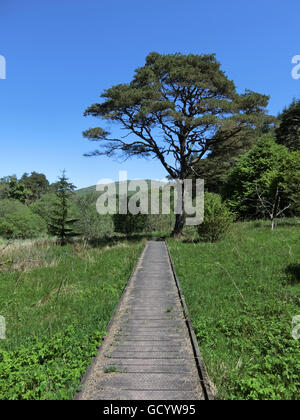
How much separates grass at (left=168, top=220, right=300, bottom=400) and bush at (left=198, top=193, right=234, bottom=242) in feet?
10.5

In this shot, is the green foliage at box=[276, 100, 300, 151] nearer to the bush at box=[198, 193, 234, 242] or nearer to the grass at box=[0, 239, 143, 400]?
the bush at box=[198, 193, 234, 242]

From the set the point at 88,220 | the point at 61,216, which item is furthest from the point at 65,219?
the point at 88,220

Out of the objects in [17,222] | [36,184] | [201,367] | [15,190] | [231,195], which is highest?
[36,184]

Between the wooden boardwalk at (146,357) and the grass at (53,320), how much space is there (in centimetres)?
29

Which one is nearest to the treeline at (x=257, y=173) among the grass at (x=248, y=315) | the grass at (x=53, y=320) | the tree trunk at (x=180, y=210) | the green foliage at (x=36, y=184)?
the tree trunk at (x=180, y=210)

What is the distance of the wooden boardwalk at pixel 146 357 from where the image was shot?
406cm

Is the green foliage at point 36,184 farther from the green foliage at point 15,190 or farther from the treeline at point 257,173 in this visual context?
the treeline at point 257,173

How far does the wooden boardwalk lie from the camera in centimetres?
406

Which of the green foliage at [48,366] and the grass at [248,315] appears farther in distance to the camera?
the grass at [248,315]

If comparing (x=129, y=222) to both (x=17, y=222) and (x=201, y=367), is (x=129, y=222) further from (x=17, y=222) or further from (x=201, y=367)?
(x=17, y=222)

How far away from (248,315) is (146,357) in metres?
3.11

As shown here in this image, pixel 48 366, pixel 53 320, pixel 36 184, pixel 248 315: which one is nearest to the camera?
pixel 48 366

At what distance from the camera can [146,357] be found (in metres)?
5.03

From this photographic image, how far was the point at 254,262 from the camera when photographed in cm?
1106
